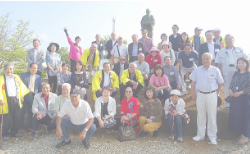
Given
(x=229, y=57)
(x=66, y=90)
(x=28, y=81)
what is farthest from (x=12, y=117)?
(x=229, y=57)

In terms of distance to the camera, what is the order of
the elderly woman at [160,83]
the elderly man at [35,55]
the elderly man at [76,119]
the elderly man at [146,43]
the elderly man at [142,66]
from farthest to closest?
the elderly man at [146,43], the elderly man at [142,66], the elderly man at [35,55], the elderly woman at [160,83], the elderly man at [76,119]

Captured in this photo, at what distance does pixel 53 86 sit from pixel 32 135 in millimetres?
1841

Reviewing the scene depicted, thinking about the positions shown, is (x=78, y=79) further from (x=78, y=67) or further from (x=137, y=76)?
(x=137, y=76)

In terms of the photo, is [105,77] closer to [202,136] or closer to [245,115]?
[202,136]

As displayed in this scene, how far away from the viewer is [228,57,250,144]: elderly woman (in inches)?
161

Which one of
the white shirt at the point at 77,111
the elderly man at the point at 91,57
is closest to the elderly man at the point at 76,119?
the white shirt at the point at 77,111

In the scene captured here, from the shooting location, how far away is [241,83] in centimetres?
414

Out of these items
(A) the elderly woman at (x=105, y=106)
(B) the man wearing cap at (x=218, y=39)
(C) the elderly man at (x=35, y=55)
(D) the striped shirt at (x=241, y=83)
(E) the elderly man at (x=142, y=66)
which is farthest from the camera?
(B) the man wearing cap at (x=218, y=39)

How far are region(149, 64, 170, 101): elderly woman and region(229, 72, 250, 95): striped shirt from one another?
5.35 ft

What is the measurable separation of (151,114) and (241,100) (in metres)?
2.07

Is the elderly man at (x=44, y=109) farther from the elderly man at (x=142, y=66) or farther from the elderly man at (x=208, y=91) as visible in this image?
the elderly man at (x=208, y=91)

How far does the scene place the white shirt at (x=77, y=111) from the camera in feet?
12.7

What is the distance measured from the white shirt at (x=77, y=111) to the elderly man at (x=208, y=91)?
98.9 inches

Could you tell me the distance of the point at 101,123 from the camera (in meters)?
4.23
